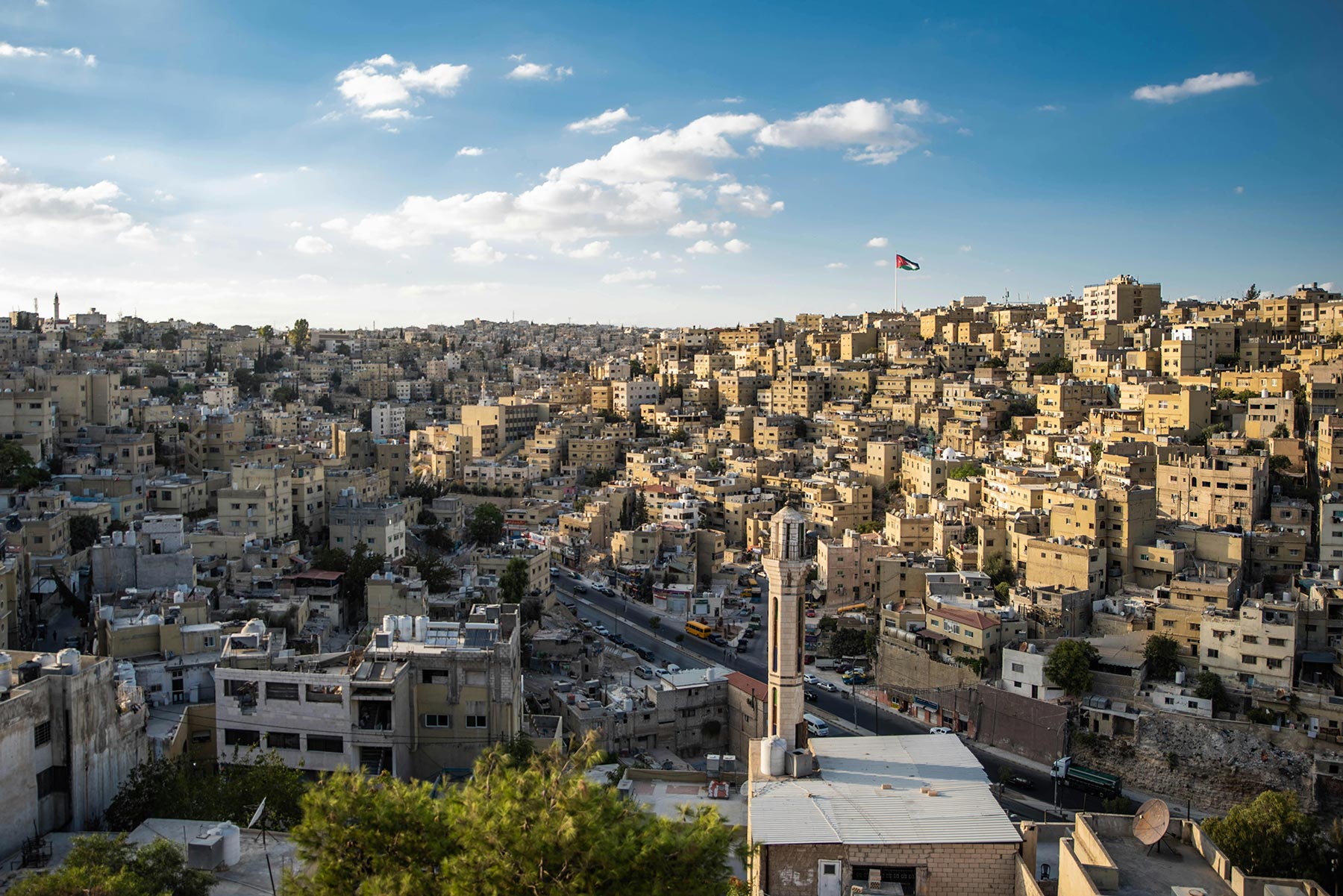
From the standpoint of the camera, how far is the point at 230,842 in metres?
7.79

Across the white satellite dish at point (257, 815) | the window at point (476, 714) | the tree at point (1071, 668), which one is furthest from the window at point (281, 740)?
the tree at point (1071, 668)

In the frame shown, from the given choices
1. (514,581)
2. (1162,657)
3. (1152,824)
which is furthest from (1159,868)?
(514,581)

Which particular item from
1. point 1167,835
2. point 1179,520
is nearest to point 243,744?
point 1167,835

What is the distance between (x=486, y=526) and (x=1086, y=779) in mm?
16970

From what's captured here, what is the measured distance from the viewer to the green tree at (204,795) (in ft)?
29.9

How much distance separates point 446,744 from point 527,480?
25551mm

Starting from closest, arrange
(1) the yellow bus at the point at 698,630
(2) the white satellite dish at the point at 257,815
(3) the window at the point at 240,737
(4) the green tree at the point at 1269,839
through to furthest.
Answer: (2) the white satellite dish at the point at 257,815
(3) the window at the point at 240,737
(4) the green tree at the point at 1269,839
(1) the yellow bus at the point at 698,630

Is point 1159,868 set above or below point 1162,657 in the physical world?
above

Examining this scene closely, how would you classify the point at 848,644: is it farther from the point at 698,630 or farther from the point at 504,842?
the point at 504,842

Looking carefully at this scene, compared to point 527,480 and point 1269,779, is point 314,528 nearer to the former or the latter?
point 527,480

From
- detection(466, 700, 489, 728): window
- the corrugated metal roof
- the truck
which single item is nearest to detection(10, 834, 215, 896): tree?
the corrugated metal roof

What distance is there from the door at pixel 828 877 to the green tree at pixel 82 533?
720 inches

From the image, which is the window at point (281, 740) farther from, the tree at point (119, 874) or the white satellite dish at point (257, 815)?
the tree at point (119, 874)

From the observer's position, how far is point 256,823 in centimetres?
892
